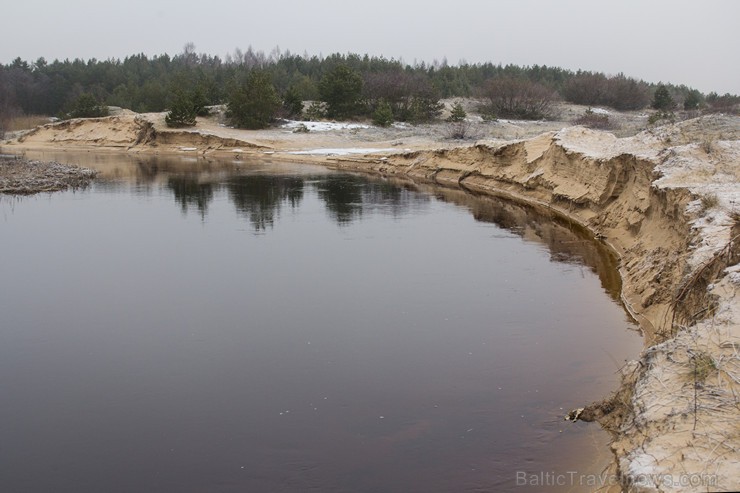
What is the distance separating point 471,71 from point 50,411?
8143cm

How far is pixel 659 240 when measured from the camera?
1502cm

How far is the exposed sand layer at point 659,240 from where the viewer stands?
233 inches

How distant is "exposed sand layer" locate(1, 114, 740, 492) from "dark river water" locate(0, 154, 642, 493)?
0.88 m

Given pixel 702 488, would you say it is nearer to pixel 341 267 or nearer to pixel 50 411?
pixel 50 411

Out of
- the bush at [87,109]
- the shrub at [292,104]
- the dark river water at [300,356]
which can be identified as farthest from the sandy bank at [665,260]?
the bush at [87,109]

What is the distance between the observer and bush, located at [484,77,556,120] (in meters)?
56.4

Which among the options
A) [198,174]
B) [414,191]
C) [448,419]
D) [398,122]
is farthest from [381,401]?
[398,122]

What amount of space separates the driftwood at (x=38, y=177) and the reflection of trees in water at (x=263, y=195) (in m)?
6.54

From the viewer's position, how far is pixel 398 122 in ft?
168

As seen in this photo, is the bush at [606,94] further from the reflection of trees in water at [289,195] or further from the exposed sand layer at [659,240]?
the reflection of trees in water at [289,195]

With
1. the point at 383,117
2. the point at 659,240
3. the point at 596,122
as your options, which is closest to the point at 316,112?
the point at 383,117

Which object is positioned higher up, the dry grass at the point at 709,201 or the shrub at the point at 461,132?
the shrub at the point at 461,132

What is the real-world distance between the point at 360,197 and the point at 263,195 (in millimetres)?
3687

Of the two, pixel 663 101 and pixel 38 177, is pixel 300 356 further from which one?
pixel 663 101
